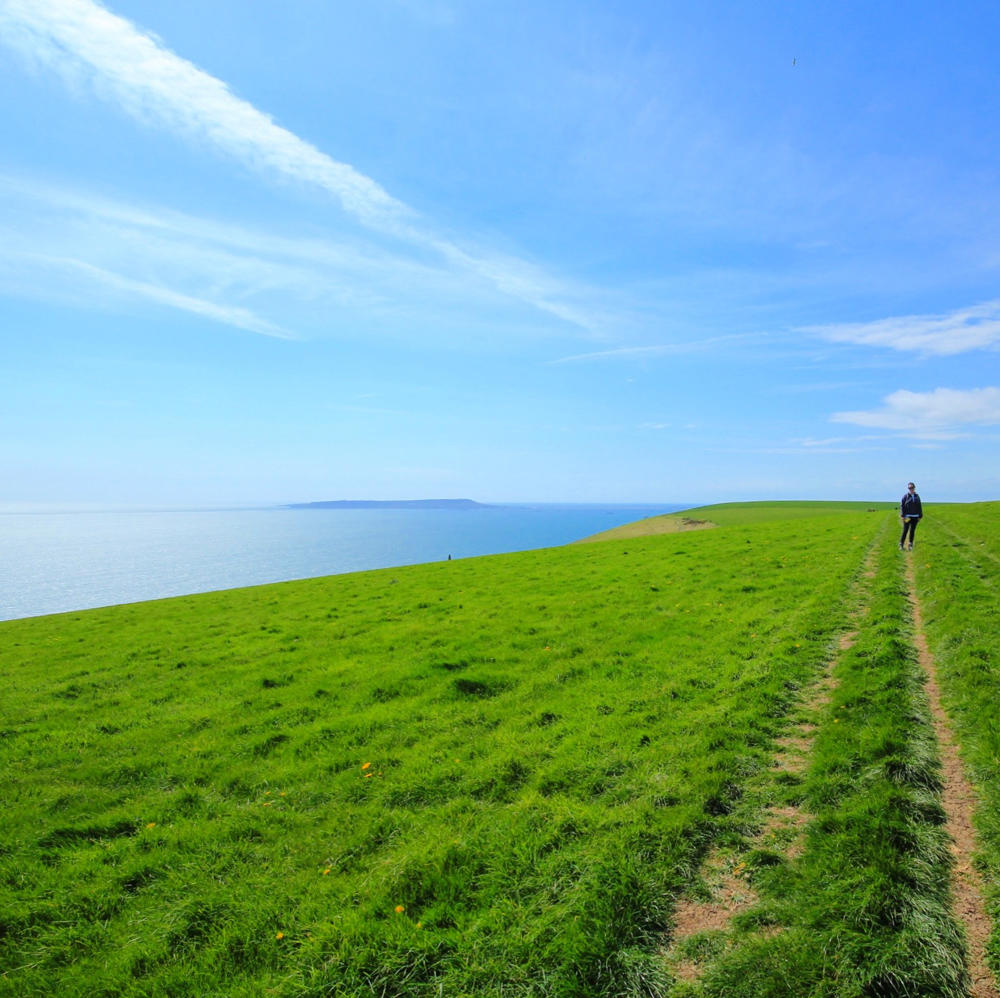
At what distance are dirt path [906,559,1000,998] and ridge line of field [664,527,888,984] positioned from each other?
1.40 m

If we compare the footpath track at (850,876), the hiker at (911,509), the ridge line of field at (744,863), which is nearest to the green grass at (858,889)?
the footpath track at (850,876)

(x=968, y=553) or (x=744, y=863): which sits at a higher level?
(x=968, y=553)

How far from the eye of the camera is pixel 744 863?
5785 millimetres

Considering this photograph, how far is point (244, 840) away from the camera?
705cm

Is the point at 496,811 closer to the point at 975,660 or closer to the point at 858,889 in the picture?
the point at 858,889

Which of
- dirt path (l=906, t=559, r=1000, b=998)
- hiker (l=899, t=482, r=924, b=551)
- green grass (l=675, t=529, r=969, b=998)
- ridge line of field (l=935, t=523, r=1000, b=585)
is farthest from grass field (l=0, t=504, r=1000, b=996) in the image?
hiker (l=899, t=482, r=924, b=551)

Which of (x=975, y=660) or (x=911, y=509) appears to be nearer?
(x=975, y=660)

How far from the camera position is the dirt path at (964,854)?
14.1 feet

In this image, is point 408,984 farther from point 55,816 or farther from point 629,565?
point 629,565

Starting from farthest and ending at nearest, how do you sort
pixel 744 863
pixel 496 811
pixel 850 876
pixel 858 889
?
1. pixel 496 811
2. pixel 744 863
3. pixel 850 876
4. pixel 858 889

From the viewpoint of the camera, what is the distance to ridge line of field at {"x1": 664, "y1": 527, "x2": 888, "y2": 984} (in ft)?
16.2

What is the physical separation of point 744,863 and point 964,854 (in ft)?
7.38

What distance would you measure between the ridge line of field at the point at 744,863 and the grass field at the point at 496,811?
0.23 feet

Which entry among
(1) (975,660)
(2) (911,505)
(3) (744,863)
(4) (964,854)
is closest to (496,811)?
(3) (744,863)
